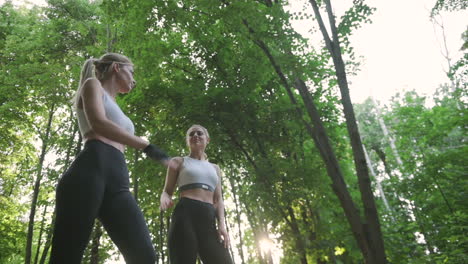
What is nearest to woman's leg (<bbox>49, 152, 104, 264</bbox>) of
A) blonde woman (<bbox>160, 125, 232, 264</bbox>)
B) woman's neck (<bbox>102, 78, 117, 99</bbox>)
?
woman's neck (<bbox>102, 78, 117, 99</bbox>)

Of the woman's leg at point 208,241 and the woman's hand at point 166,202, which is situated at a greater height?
the woman's hand at point 166,202

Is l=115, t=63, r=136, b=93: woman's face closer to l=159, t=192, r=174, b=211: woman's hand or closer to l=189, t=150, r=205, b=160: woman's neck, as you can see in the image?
l=159, t=192, r=174, b=211: woman's hand

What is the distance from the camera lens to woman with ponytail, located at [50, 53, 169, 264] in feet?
4.32

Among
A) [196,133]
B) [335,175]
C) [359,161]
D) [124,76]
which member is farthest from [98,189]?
[359,161]

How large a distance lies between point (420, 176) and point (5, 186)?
1693 cm

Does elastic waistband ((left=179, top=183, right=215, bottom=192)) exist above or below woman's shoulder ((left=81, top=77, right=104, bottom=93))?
below

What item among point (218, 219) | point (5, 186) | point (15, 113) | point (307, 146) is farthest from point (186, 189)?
point (5, 186)

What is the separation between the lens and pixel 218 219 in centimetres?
305

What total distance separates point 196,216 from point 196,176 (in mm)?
376

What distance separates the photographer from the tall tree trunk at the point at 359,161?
401cm

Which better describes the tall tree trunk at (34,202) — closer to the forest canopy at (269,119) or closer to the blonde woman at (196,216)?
the forest canopy at (269,119)

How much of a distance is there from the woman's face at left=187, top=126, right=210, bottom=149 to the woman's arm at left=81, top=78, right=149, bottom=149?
1.62 metres

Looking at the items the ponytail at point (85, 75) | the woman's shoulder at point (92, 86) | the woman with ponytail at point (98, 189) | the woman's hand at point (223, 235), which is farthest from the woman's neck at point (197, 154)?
the woman's shoulder at point (92, 86)

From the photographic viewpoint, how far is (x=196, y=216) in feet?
8.99
